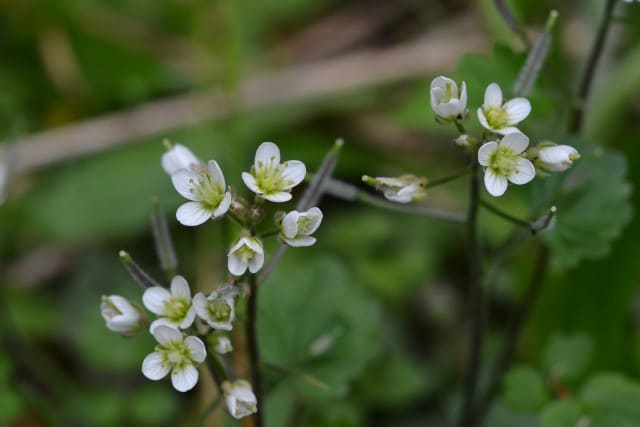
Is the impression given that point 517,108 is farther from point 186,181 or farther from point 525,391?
point 525,391

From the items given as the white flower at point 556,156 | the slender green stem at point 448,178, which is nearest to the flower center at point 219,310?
the slender green stem at point 448,178

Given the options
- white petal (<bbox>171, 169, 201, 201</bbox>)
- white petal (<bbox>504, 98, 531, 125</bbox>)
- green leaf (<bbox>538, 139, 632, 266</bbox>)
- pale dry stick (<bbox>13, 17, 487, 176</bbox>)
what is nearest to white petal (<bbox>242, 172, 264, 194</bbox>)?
white petal (<bbox>171, 169, 201, 201</bbox>)

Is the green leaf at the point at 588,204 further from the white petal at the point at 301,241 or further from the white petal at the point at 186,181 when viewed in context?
the white petal at the point at 186,181

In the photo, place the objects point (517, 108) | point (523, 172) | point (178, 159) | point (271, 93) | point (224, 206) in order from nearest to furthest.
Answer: point (224, 206)
point (523, 172)
point (517, 108)
point (178, 159)
point (271, 93)

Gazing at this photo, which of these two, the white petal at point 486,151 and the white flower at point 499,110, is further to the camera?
the white flower at point 499,110

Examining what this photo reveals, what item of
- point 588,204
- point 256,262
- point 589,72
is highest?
point 256,262

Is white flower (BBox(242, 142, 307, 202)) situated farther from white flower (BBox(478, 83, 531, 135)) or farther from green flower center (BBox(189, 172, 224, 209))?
white flower (BBox(478, 83, 531, 135))

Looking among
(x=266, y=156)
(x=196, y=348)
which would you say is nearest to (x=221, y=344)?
(x=196, y=348)
